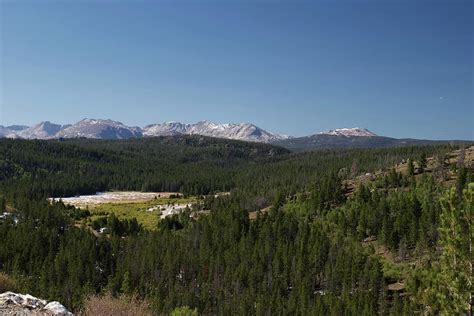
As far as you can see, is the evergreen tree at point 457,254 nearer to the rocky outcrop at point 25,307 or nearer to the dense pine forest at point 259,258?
the rocky outcrop at point 25,307

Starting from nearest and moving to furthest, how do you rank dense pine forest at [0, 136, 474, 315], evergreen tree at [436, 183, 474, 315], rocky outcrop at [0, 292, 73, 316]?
1. rocky outcrop at [0, 292, 73, 316]
2. evergreen tree at [436, 183, 474, 315]
3. dense pine forest at [0, 136, 474, 315]

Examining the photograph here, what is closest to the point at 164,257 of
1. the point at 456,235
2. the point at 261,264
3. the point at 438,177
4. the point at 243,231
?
the point at 261,264

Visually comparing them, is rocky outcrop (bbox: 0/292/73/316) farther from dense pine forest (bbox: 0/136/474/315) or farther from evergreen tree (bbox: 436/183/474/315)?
dense pine forest (bbox: 0/136/474/315)

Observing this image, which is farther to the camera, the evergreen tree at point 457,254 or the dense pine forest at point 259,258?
the dense pine forest at point 259,258

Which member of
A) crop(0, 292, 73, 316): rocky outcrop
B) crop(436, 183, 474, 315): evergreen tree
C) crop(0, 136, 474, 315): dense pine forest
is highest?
crop(436, 183, 474, 315): evergreen tree

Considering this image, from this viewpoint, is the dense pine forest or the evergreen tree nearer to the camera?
the evergreen tree

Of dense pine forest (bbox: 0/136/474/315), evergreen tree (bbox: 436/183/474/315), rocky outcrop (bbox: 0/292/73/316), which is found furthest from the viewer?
dense pine forest (bbox: 0/136/474/315)

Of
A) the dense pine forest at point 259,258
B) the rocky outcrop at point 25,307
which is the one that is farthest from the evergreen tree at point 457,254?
the dense pine forest at point 259,258

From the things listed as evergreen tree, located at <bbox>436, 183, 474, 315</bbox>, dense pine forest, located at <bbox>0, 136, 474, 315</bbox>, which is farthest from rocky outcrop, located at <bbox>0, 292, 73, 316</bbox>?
dense pine forest, located at <bbox>0, 136, 474, 315</bbox>

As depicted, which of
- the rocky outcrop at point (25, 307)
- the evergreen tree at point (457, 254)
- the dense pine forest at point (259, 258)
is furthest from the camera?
the dense pine forest at point (259, 258)

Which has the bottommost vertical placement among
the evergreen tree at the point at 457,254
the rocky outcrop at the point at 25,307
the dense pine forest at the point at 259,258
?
the dense pine forest at the point at 259,258
